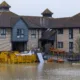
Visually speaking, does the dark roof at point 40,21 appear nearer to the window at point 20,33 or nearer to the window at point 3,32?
the window at point 3,32

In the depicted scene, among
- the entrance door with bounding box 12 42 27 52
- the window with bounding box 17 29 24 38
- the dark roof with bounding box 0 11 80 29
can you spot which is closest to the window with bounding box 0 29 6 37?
the dark roof with bounding box 0 11 80 29

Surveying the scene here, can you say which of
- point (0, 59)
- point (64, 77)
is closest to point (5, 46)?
point (0, 59)

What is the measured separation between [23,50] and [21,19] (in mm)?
4938

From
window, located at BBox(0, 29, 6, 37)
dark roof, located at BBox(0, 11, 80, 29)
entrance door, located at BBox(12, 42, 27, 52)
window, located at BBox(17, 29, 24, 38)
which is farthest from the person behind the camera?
entrance door, located at BBox(12, 42, 27, 52)

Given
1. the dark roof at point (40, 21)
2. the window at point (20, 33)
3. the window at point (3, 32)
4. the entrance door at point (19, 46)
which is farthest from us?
the entrance door at point (19, 46)

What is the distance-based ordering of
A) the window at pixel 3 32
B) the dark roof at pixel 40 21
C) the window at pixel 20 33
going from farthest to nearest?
1. the dark roof at pixel 40 21
2. the window at pixel 20 33
3. the window at pixel 3 32

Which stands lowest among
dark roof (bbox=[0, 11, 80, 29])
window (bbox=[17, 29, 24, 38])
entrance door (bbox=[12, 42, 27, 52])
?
entrance door (bbox=[12, 42, 27, 52])

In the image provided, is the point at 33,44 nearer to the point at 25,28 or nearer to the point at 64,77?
the point at 25,28

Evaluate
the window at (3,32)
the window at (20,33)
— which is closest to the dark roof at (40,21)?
the window at (3,32)

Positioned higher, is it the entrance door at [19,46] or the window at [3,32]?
the window at [3,32]

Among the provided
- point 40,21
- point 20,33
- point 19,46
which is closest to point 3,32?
point 20,33

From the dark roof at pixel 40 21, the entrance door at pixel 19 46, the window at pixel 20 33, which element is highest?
the dark roof at pixel 40 21

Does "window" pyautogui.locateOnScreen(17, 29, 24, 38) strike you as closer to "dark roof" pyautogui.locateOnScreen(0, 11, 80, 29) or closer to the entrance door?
"dark roof" pyautogui.locateOnScreen(0, 11, 80, 29)

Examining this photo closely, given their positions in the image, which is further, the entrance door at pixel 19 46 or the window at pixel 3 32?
the entrance door at pixel 19 46
